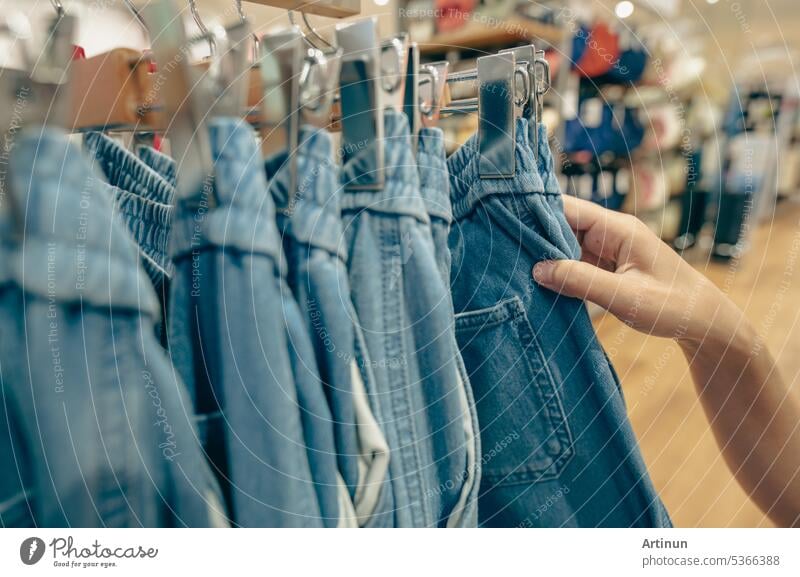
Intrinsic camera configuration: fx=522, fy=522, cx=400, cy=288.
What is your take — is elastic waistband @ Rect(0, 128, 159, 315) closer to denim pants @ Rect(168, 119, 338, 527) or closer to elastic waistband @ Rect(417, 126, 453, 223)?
denim pants @ Rect(168, 119, 338, 527)

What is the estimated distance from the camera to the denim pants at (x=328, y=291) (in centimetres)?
30

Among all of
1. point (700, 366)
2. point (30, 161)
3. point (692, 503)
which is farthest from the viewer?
point (692, 503)

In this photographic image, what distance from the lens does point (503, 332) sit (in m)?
0.39

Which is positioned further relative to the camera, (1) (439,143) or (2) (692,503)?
(2) (692,503)

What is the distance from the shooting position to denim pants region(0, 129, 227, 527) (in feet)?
0.79

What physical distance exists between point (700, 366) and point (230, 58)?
0.45m

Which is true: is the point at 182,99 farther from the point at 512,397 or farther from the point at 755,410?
the point at 755,410

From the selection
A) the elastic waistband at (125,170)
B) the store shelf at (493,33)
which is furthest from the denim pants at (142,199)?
the store shelf at (493,33)

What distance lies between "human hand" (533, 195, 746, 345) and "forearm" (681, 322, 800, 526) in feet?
0.05

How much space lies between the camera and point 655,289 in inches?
16.6

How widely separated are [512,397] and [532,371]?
0.03m

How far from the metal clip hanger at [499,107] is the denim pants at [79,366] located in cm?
23
